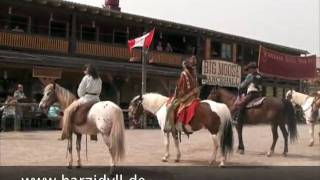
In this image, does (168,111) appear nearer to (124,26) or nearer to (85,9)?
(85,9)

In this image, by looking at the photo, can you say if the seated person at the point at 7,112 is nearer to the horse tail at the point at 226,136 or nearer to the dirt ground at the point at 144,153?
the dirt ground at the point at 144,153

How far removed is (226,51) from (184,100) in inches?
1135

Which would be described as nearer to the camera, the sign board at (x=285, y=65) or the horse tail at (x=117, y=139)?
the horse tail at (x=117, y=139)

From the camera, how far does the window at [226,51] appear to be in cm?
4038

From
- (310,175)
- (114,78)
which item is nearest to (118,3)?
(114,78)

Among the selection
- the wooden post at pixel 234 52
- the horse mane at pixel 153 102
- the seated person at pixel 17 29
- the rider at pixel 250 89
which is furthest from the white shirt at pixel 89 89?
the wooden post at pixel 234 52

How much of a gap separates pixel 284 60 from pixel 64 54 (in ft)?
59.6

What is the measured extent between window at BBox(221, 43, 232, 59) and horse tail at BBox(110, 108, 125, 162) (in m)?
Result: 30.6

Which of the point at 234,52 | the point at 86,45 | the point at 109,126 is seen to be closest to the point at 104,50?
the point at 86,45

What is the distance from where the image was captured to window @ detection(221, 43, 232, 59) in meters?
40.4

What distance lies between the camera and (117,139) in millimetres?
10234

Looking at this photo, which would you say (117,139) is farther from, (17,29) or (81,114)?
(17,29)

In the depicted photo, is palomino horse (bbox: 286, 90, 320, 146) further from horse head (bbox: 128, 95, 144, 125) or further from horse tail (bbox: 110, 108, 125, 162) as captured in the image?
horse tail (bbox: 110, 108, 125, 162)

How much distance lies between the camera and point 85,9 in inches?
1108
